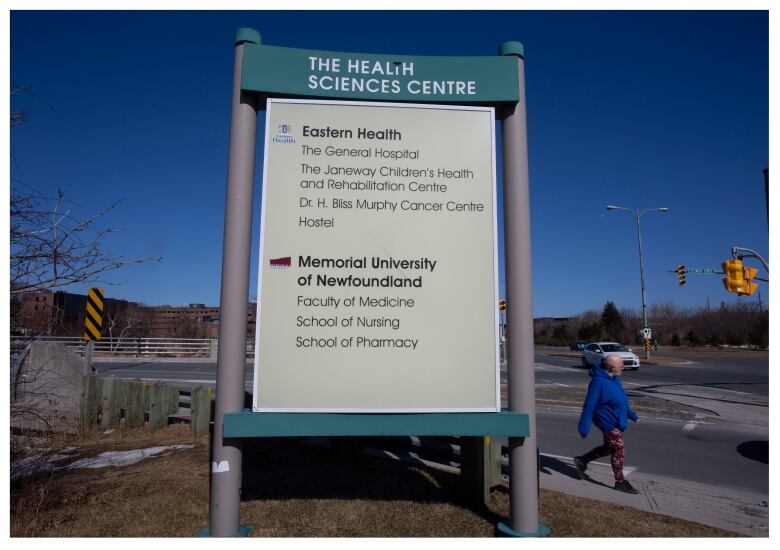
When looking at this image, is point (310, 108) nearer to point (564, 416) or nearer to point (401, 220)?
point (401, 220)

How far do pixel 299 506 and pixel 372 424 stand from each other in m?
1.32

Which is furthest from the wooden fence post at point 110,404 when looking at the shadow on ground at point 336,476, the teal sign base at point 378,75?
the teal sign base at point 378,75

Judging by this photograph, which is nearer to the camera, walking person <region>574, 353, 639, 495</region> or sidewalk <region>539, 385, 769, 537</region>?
sidewalk <region>539, 385, 769, 537</region>

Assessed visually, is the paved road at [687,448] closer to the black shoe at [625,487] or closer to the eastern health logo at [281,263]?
the black shoe at [625,487]

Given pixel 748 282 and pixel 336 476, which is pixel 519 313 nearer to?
pixel 336 476

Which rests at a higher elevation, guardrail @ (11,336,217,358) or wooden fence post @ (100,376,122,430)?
wooden fence post @ (100,376,122,430)

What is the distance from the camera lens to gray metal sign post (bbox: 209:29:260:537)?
13.5 feet

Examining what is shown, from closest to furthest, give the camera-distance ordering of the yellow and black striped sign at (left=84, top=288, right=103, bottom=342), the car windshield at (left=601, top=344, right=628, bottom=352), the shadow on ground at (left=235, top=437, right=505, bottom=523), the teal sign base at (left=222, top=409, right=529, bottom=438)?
the teal sign base at (left=222, top=409, right=529, bottom=438) < the shadow on ground at (left=235, top=437, right=505, bottom=523) < the yellow and black striped sign at (left=84, top=288, right=103, bottom=342) < the car windshield at (left=601, top=344, right=628, bottom=352)

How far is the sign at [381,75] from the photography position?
4.45 metres

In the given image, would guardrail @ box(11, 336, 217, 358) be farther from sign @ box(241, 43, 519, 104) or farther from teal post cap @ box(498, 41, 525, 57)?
teal post cap @ box(498, 41, 525, 57)

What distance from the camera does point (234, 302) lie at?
4223 millimetres

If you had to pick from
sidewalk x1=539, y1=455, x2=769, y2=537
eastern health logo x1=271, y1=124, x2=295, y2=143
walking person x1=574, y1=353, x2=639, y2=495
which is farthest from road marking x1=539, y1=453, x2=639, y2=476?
eastern health logo x1=271, y1=124, x2=295, y2=143

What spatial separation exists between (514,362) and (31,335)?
148 inches

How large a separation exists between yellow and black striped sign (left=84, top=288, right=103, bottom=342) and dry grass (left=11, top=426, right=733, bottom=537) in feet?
25.2
